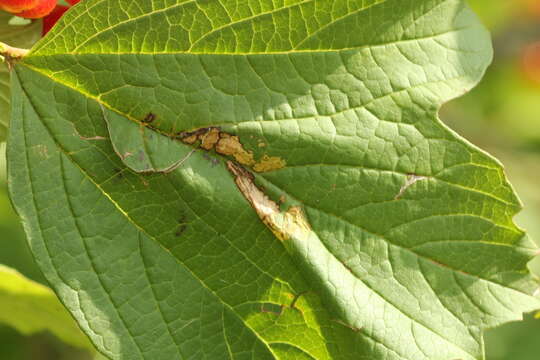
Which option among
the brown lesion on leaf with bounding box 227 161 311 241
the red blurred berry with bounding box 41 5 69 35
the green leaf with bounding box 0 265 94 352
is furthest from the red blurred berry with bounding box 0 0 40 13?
the green leaf with bounding box 0 265 94 352

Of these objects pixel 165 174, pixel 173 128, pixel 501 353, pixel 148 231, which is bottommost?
pixel 501 353

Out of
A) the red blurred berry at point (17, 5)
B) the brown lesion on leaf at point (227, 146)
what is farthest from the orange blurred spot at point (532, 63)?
the red blurred berry at point (17, 5)

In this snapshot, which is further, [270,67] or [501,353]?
[501,353]

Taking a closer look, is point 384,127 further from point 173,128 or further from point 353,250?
point 173,128

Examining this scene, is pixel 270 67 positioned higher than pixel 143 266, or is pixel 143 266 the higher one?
pixel 270 67

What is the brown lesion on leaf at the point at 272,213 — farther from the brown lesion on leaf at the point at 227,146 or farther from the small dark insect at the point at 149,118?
the small dark insect at the point at 149,118

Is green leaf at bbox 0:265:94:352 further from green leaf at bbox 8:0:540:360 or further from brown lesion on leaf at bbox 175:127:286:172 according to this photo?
brown lesion on leaf at bbox 175:127:286:172

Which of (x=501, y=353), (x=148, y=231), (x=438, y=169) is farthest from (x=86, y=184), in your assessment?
(x=501, y=353)
